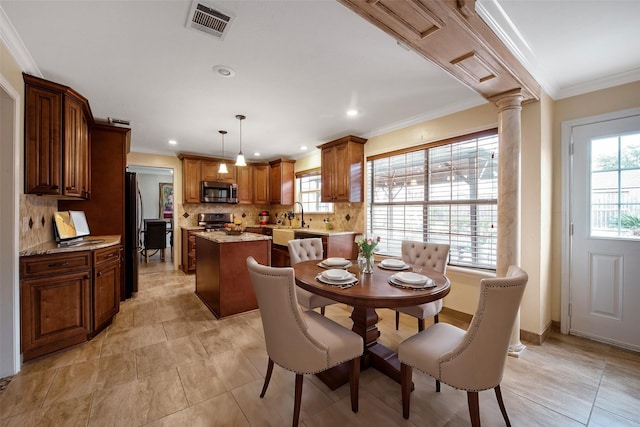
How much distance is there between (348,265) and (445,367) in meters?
1.11

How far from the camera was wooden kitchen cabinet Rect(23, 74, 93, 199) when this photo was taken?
7.62 ft

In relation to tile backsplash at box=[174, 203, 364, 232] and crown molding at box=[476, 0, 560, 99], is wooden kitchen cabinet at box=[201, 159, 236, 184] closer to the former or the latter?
tile backsplash at box=[174, 203, 364, 232]

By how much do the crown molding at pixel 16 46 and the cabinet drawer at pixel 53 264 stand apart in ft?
5.36

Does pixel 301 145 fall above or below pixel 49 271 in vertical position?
above

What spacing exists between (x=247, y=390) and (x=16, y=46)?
315 cm

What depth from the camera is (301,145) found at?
523cm

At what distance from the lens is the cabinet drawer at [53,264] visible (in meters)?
2.19

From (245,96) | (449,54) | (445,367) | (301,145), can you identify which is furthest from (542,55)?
(301,145)

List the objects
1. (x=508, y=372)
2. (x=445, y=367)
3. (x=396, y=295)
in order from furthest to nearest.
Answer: (x=508, y=372)
(x=396, y=295)
(x=445, y=367)

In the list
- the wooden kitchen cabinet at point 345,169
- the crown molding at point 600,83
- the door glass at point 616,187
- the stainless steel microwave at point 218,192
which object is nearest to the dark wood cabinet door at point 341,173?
the wooden kitchen cabinet at point 345,169

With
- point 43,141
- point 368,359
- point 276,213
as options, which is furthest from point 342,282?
point 276,213

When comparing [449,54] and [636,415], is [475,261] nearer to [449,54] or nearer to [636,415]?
[636,415]

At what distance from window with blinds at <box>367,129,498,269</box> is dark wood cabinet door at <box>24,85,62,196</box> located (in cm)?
329

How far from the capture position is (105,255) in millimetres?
2826
